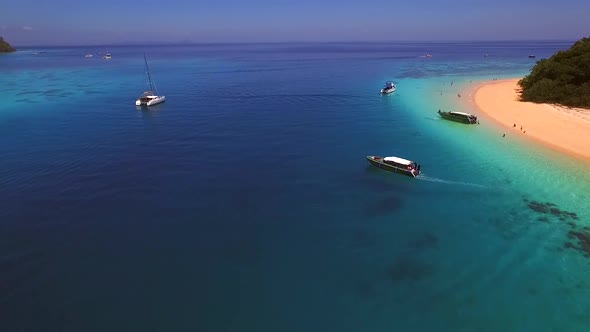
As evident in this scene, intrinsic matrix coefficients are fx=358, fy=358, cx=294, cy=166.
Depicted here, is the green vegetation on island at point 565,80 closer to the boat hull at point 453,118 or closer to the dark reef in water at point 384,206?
the boat hull at point 453,118

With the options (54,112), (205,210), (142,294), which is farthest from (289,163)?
(54,112)

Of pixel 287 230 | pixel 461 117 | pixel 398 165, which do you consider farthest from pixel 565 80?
pixel 287 230

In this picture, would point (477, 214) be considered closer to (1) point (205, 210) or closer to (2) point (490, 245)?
(2) point (490, 245)

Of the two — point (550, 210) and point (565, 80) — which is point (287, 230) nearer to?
point (550, 210)

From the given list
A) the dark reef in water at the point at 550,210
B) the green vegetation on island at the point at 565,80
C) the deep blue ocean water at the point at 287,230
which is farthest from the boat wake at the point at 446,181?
the green vegetation on island at the point at 565,80

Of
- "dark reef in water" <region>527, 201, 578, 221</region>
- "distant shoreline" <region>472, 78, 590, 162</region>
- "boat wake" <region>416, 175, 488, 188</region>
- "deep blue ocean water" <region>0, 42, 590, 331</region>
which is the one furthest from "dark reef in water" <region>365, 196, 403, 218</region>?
"distant shoreline" <region>472, 78, 590, 162</region>
